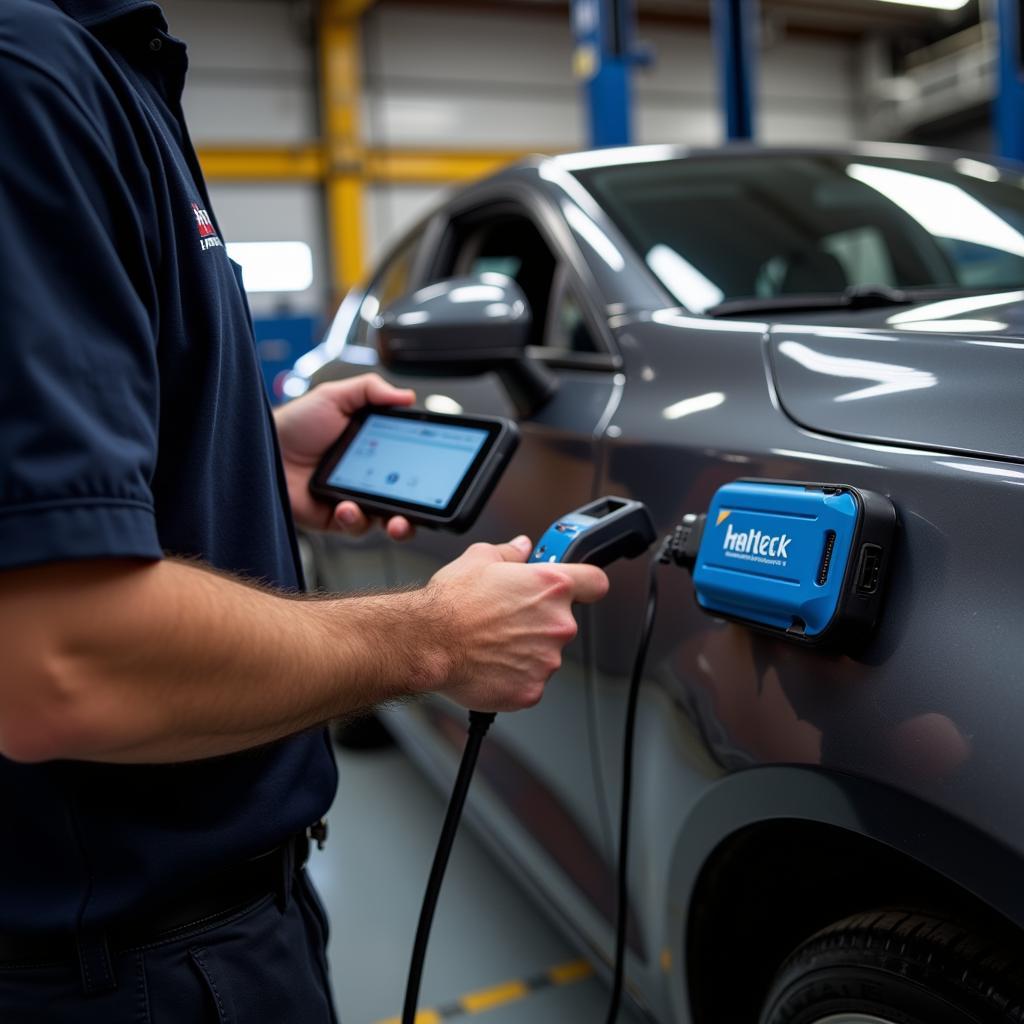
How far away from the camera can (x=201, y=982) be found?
86cm

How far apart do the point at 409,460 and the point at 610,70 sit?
13.8 feet

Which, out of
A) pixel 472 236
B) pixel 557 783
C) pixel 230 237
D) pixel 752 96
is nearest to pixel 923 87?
pixel 230 237

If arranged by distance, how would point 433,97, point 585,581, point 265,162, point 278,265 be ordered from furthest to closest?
point 433,97
point 278,265
point 265,162
point 585,581

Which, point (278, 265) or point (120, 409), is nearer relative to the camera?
point (120, 409)

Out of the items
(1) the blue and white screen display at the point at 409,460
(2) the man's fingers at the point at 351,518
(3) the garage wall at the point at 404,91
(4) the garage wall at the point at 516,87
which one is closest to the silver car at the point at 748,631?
(1) the blue and white screen display at the point at 409,460

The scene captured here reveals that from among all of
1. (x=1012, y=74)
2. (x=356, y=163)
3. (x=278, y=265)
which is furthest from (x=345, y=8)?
(x=1012, y=74)

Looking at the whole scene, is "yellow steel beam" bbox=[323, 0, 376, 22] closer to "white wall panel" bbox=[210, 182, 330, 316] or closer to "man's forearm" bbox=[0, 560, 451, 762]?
"white wall panel" bbox=[210, 182, 330, 316]

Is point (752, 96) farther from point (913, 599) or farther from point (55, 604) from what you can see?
point (55, 604)

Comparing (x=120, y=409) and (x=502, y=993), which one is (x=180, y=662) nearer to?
(x=120, y=409)

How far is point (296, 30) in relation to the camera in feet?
38.0

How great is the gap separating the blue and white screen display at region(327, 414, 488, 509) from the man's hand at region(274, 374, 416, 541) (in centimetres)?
4

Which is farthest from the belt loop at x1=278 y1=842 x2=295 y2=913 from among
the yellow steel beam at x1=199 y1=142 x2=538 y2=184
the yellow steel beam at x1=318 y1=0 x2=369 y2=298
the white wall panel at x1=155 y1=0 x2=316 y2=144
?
the white wall panel at x1=155 y1=0 x2=316 y2=144

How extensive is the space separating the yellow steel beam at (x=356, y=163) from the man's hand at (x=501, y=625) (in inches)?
425

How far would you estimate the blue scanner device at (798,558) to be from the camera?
2.78 ft
